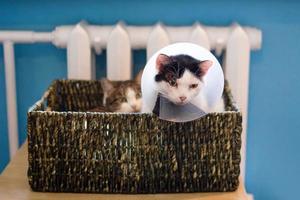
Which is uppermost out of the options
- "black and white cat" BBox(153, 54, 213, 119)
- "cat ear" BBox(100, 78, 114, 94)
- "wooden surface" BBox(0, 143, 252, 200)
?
"black and white cat" BBox(153, 54, 213, 119)

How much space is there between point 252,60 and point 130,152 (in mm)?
576

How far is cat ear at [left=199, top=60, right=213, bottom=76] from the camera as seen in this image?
94 centimetres

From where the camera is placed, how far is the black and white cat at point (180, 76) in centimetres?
93

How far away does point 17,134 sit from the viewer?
4.76 ft

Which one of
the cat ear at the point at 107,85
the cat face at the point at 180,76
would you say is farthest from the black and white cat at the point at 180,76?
the cat ear at the point at 107,85

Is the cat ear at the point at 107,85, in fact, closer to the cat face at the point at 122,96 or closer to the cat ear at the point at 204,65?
the cat face at the point at 122,96

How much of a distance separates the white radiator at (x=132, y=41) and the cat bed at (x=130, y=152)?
0.35 m

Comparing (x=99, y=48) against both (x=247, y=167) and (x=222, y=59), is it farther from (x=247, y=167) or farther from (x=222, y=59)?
(x=247, y=167)

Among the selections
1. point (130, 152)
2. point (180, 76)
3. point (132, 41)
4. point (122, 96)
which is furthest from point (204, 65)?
point (132, 41)

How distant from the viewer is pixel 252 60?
143cm

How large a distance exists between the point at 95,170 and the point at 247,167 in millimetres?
630

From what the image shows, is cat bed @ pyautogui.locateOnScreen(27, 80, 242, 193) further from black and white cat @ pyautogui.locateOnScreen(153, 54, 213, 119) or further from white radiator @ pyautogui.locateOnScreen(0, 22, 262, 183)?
white radiator @ pyautogui.locateOnScreen(0, 22, 262, 183)

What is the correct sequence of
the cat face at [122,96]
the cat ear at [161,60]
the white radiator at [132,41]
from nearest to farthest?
the cat ear at [161,60]
the cat face at [122,96]
the white radiator at [132,41]

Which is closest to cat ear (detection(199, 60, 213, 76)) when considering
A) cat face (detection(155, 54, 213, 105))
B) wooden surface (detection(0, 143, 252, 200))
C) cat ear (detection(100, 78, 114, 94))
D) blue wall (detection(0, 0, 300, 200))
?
cat face (detection(155, 54, 213, 105))
